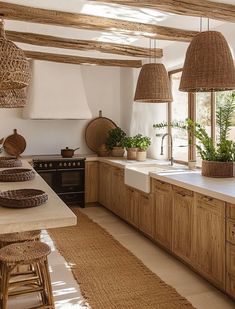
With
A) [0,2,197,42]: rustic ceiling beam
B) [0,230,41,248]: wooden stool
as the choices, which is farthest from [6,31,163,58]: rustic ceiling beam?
[0,230,41,248]: wooden stool

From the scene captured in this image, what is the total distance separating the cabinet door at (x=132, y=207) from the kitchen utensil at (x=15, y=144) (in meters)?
2.31

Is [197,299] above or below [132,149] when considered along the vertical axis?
below

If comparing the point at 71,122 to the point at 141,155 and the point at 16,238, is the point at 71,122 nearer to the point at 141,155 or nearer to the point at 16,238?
the point at 141,155

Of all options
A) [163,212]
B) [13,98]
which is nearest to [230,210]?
[163,212]

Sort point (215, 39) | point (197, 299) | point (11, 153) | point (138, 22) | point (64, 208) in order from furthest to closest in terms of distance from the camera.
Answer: point (11, 153), point (138, 22), point (197, 299), point (215, 39), point (64, 208)

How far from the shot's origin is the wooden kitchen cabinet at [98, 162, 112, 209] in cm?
592

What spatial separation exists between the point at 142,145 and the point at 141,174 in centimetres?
138

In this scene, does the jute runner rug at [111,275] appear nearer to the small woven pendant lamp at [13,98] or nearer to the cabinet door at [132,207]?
the cabinet door at [132,207]

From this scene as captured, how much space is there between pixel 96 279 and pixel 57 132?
148 inches

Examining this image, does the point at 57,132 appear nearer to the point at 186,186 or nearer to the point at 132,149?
the point at 132,149

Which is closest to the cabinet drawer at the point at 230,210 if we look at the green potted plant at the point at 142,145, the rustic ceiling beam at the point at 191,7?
the rustic ceiling beam at the point at 191,7

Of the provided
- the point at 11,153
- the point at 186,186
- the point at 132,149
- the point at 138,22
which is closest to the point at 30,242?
the point at 186,186

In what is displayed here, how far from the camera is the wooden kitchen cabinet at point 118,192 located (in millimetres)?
5347

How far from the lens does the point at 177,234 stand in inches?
147
